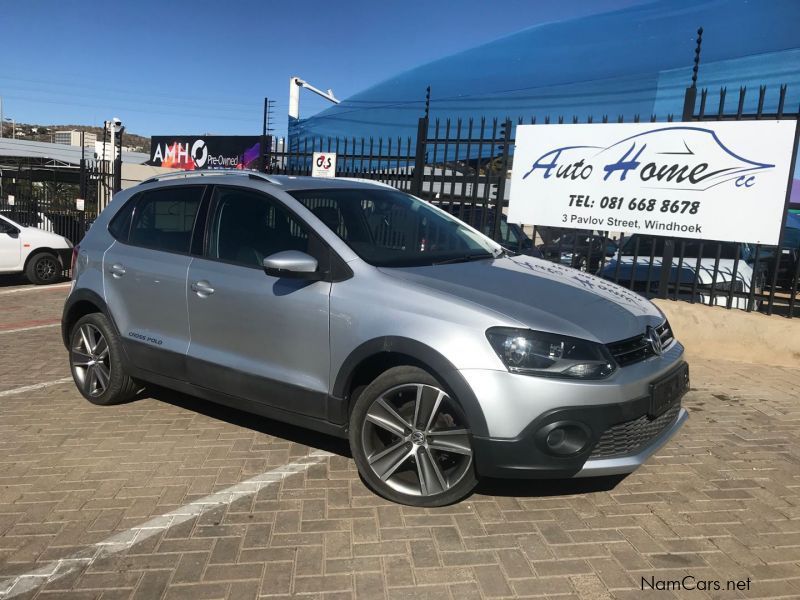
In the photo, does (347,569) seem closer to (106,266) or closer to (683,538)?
(683,538)

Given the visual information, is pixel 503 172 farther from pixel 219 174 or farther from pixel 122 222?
pixel 122 222

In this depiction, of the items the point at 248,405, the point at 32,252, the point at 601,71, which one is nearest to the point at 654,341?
the point at 248,405

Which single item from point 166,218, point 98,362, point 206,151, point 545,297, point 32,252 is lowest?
point 98,362

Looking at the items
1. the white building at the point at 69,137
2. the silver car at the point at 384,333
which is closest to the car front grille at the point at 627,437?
the silver car at the point at 384,333

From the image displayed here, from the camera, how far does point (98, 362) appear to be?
4746mm

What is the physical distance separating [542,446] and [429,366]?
64cm

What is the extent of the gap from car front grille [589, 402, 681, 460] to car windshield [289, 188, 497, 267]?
1.37 m

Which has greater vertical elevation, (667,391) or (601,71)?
(601,71)

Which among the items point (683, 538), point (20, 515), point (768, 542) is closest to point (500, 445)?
point (683, 538)

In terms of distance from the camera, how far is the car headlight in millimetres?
2877

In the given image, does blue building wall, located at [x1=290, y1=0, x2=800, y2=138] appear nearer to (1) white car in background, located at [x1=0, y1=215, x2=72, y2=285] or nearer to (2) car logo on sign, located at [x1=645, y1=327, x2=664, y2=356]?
(1) white car in background, located at [x1=0, y1=215, x2=72, y2=285]

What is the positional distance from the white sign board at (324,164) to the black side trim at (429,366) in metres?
6.95

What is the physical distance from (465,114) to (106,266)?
8225 mm

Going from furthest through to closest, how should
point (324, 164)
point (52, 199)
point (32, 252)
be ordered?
point (52, 199) < point (32, 252) < point (324, 164)
